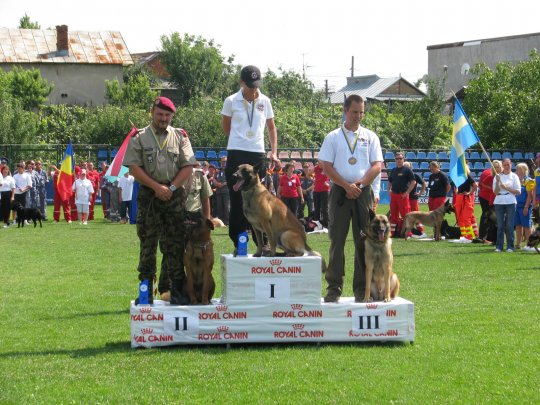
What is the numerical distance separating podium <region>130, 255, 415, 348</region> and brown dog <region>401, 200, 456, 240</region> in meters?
14.2

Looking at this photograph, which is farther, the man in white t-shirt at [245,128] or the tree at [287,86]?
the tree at [287,86]

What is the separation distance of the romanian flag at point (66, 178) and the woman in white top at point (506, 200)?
16648mm

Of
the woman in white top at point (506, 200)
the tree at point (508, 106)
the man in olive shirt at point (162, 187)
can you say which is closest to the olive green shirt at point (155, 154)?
the man in olive shirt at point (162, 187)

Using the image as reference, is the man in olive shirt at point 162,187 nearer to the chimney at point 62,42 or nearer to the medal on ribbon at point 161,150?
the medal on ribbon at point 161,150

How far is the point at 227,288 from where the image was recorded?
324 inches

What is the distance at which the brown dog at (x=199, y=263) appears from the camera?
27.8ft

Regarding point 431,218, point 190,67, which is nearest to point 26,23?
point 190,67

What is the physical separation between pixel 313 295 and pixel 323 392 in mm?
1990


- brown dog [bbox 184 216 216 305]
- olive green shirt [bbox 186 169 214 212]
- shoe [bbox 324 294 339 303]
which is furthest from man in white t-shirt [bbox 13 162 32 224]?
shoe [bbox 324 294 339 303]

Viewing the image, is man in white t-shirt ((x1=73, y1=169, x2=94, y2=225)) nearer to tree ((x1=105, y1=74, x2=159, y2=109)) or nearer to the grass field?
the grass field

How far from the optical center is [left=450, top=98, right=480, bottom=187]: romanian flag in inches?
784

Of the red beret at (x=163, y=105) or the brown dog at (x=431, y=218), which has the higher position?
the red beret at (x=163, y=105)

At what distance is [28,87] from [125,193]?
3959 centimetres

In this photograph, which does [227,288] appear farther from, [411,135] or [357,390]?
[411,135]
